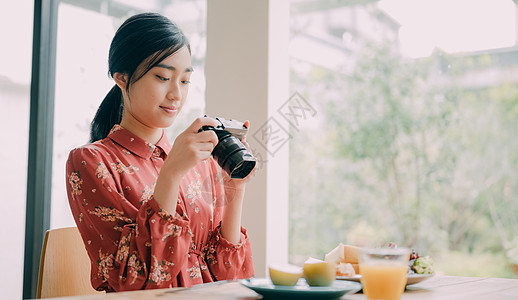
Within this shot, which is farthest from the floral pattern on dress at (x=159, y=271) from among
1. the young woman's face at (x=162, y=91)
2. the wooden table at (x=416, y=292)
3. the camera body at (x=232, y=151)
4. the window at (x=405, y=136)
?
the window at (x=405, y=136)

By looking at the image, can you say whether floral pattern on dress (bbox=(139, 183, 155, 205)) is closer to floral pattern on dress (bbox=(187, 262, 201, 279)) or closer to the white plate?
floral pattern on dress (bbox=(187, 262, 201, 279))

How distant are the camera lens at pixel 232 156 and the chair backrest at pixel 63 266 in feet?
1.84

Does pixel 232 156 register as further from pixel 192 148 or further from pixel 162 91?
pixel 162 91

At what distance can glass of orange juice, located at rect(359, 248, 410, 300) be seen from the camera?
800 mm

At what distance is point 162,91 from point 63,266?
21.6 inches

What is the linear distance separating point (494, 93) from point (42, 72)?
10.3ft

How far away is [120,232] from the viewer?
111 cm

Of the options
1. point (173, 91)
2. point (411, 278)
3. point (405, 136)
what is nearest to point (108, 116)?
point (173, 91)

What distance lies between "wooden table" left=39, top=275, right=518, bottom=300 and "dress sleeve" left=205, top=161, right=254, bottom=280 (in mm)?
234

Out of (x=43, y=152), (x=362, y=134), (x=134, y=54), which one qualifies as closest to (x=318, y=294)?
(x=134, y=54)

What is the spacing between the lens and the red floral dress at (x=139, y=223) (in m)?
1.08

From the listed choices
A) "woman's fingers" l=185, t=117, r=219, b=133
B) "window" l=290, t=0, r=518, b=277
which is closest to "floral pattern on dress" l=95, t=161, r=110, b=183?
"woman's fingers" l=185, t=117, r=219, b=133

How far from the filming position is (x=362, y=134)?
396cm

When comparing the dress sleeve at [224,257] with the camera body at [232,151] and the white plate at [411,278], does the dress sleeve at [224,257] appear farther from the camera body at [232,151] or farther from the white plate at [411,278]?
the white plate at [411,278]
